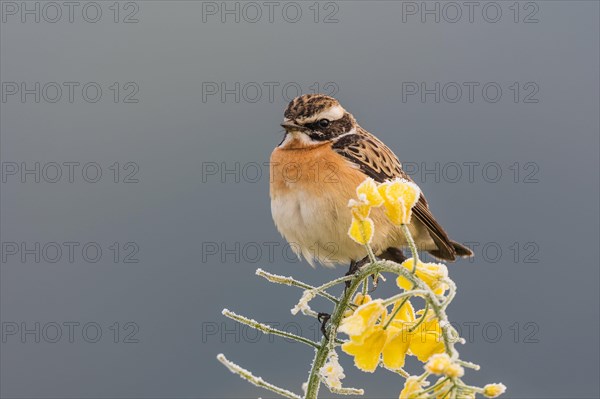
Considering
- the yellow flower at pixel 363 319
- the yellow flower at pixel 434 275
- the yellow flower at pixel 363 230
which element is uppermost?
the yellow flower at pixel 363 230

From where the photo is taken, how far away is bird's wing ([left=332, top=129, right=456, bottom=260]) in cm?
374

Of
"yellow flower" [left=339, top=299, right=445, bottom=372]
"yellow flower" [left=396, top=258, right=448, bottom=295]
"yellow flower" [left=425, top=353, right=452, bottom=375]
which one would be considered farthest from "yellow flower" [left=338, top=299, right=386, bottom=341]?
"yellow flower" [left=425, top=353, right=452, bottom=375]

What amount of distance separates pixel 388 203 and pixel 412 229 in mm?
2575

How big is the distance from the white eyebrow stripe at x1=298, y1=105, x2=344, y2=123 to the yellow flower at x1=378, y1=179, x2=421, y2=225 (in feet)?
8.15

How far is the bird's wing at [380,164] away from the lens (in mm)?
3740

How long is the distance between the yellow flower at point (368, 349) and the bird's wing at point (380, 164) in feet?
7.67

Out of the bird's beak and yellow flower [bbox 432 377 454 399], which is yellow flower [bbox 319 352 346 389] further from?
the bird's beak

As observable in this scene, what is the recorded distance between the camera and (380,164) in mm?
4152

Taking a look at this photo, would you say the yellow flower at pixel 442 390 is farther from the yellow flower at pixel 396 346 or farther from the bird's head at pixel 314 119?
the bird's head at pixel 314 119

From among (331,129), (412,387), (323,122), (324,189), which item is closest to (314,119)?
(323,122)

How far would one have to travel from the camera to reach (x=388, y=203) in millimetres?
1365

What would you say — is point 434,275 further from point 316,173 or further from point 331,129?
point 331,129

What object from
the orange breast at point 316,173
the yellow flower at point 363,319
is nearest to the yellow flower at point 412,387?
the yellow flower at point 363,319

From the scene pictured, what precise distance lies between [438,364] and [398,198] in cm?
36
